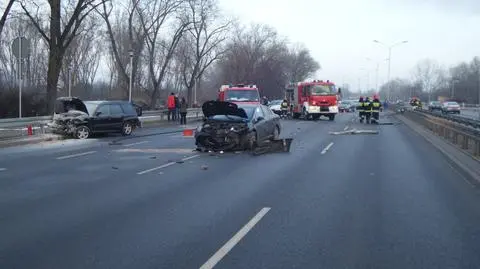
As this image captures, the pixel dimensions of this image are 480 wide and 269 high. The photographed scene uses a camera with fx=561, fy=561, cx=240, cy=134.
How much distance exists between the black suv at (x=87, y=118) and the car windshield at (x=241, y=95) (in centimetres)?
780

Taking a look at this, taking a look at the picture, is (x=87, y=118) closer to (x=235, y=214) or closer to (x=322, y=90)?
(x=235, y=214)

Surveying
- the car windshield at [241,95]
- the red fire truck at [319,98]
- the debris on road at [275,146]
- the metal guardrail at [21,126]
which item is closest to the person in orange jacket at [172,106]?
the car windshield at [241,95]

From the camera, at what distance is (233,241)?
6.49 metres

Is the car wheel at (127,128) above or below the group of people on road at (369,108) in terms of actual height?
below

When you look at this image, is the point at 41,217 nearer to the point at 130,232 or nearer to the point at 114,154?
the point at 130,232

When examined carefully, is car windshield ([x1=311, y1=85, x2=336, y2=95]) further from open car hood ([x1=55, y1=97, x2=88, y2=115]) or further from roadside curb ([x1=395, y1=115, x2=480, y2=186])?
open car hood ([x1=55, y1=97, x2=88, y2=115])

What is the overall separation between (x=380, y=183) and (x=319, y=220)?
12.7 feet

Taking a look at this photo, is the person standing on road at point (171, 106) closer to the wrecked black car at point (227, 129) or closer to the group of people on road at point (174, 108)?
the group of people on road at point (174, 108)

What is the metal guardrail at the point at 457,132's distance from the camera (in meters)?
15.4

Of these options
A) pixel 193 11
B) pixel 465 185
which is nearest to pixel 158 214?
pixel 465 185

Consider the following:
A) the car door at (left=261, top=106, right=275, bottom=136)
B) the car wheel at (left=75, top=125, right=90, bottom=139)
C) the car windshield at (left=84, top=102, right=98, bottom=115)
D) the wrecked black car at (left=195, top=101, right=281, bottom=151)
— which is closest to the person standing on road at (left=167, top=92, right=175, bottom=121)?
the car windshield at (left=84, top=102, right=98, bottom=115)

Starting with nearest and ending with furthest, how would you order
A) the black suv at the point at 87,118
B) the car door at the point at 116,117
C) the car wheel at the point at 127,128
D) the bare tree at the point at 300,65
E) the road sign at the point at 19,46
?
the road sign at the point at 19,46
the black suv at the point at 87,118
the car door at the point at 116,117
the car wheel at the point at 127,128
the bare tree at the point at 300,65

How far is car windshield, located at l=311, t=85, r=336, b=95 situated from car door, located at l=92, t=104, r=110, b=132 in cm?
1880

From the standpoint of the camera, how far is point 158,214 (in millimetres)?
8078
